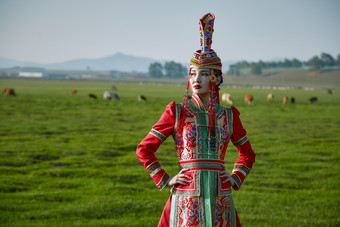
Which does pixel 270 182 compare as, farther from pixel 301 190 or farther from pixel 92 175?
pixel 92 175

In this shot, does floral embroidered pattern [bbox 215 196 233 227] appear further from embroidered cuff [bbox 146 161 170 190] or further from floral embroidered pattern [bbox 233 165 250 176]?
embroidered cuff [bbox 146 161 170 190]

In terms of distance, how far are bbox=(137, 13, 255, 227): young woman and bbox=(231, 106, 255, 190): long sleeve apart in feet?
0.10

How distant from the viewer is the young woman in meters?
3.68

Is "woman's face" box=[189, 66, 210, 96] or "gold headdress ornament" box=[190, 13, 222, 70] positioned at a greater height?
"gold headdress ornament" box=[190, 13, 222, 70]

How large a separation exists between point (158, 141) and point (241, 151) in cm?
95

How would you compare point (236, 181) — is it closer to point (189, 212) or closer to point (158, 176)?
point (189, 212)

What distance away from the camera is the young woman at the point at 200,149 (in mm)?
3680

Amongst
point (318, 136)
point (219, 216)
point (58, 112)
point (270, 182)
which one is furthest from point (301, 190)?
point (58, 112)

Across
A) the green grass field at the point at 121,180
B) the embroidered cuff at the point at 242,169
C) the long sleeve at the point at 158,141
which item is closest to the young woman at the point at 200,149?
the long sleeve at the point at 158,141

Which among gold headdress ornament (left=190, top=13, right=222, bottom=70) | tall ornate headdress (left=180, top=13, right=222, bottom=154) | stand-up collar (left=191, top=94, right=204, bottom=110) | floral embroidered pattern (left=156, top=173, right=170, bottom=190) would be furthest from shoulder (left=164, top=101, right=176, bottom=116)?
floral embroidered pattern (left=156, top=173, right=170, bottom=190)

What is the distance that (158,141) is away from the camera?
3.80 meters

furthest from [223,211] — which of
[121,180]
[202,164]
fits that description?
[121,180]

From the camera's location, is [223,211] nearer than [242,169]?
Yes

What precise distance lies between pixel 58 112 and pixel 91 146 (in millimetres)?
14710
